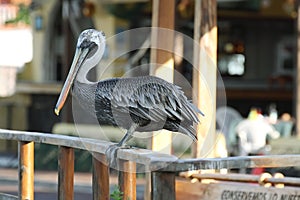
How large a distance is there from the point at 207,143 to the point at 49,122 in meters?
10.9

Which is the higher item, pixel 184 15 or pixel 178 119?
pixel 184 15

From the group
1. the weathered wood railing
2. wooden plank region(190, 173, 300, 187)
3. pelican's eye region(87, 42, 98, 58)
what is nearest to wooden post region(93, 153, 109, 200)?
the weathered wood railing

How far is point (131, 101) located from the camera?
5.34m

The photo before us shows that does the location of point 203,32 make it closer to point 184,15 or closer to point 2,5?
point 184,15

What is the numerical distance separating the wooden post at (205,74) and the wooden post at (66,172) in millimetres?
2452

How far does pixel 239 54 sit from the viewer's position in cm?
2100

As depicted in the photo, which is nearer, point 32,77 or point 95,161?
point 95,161

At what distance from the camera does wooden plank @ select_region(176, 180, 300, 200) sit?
6996mm

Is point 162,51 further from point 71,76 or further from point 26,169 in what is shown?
point 71,76

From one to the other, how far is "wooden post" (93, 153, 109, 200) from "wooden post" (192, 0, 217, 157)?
9.04ft

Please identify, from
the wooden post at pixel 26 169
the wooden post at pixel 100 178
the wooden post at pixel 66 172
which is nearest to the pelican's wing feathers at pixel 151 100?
the wooden post at pixel 100 178

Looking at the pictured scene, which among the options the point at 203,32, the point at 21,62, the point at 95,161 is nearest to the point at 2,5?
the point at 21,62

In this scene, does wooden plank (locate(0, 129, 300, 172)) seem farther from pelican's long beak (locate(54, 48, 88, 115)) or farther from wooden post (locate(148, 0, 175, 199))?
wooden post (locate(148, 0, 175, 199))

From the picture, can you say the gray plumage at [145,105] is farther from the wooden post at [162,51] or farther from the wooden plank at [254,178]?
the wooden post at [162,51]
